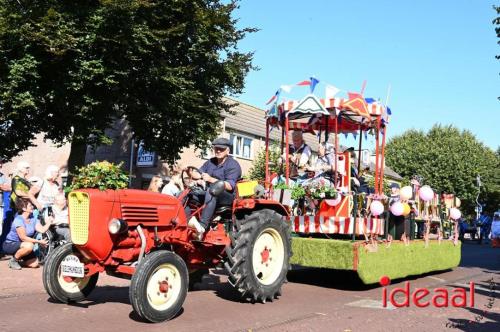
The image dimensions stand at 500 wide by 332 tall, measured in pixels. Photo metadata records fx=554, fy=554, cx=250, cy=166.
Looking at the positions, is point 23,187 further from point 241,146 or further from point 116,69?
point 241,146

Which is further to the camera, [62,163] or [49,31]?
[62,163]

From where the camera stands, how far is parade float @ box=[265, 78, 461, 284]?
8.28m

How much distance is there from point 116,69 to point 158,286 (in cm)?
1114

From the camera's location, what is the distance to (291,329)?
550 cm

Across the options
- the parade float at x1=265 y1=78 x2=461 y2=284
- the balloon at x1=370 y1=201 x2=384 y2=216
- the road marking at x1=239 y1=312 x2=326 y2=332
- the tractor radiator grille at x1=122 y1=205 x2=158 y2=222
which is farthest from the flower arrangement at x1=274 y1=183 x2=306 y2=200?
the tractor radiator grille at x1=122 y1=205 x2=158 y2=222

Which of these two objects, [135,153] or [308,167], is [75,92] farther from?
[135,153]

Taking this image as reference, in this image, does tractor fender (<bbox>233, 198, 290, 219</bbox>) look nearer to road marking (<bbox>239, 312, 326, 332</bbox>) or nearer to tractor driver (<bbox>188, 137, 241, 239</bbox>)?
tractor driver (<bbox>188, 137, 241, 239</bbox>)

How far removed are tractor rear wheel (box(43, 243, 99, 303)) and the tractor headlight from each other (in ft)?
2.43

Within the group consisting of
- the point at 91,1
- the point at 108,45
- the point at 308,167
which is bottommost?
the point at 308,167

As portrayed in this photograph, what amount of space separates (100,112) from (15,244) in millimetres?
7253

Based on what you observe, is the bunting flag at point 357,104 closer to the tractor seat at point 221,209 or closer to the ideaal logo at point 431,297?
the ideaal logo at point 431,297

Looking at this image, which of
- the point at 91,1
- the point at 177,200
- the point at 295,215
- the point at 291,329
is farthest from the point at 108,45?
the point at 291,329

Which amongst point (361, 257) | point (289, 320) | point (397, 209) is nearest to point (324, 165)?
point (397, 209)

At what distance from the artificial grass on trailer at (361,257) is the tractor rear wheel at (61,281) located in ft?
11.2
